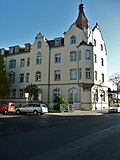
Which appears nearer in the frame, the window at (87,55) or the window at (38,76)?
the window at (87,55)

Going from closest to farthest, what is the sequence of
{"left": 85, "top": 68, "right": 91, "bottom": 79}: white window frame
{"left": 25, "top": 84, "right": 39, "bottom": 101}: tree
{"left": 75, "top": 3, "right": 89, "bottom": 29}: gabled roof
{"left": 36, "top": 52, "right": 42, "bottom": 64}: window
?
{"left": 25, "top": 84, "right": 39, "bottom": 101}: tree < {"left": 85, "top": 68, "right": 91, "bottom": 79}: white window frame < {"left": 75, "top": 3, "right": 89, "bottom": 29}: gabled roof < {"left": 36, "top": 52, "right": 42, "bottom": 64}: window

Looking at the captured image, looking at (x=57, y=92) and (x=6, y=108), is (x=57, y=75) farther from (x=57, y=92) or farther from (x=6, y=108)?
(x=6, y=108)

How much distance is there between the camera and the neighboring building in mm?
40219

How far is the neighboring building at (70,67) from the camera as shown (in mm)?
40219

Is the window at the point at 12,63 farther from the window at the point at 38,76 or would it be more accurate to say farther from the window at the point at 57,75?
the window at the point at 57,75

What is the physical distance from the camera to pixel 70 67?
4181 centimetres

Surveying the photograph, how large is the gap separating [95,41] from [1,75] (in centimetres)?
2046

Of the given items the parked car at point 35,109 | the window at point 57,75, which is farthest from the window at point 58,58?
the parked car at point 35,109

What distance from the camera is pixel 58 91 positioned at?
42562mm

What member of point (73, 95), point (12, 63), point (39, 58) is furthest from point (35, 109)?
point (12, 63)

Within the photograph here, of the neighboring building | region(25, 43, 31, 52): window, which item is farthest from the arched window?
region(25, 43, 31, 52): window

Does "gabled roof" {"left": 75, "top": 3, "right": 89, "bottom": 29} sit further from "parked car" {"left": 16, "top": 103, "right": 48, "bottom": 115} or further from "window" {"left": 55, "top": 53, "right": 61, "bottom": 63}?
"parked car" {"left": 16, "top": 103, "right": 48, "bottom": 115}

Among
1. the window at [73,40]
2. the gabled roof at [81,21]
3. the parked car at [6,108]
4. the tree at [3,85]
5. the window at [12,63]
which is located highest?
the gabled roof at [81,21]

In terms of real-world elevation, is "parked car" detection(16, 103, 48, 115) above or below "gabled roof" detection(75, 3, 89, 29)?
below
